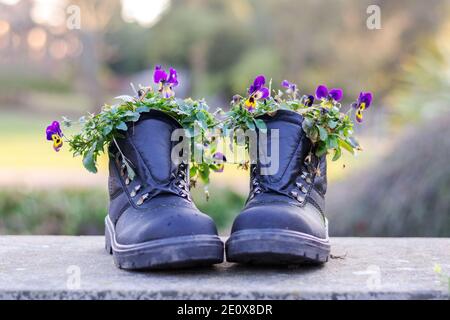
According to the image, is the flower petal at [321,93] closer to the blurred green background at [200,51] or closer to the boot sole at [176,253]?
the boot sole at [176,253]

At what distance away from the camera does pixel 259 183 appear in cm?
161

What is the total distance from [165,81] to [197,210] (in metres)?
0.36

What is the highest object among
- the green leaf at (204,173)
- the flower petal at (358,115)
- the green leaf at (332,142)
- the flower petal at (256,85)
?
the flower petal at (256,85)

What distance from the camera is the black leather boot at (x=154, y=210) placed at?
140 centimetres

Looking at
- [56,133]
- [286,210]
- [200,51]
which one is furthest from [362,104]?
[200,51]

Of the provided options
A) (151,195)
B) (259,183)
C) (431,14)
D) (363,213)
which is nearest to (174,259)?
(151,195)

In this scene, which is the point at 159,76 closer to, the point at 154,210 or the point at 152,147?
the point at 152,147

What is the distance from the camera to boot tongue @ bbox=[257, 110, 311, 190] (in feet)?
5.19

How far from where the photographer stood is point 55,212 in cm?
530

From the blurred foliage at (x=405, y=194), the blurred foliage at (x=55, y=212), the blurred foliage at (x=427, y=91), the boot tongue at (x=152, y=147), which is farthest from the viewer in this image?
the blurred foliage at (x=427, y=91)

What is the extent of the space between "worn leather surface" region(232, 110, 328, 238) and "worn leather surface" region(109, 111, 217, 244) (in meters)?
0.14

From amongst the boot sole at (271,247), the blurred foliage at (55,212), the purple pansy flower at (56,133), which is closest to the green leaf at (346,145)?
the boot sole at (271,247)

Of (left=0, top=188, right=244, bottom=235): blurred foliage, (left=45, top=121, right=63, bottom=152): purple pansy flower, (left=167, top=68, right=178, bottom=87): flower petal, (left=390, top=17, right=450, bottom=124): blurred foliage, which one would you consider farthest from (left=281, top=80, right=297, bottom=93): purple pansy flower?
(left=390, top=17, right=450, bottom=124): blurred foliage

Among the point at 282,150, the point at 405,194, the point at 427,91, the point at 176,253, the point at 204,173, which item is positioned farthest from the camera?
the point at 427,91
